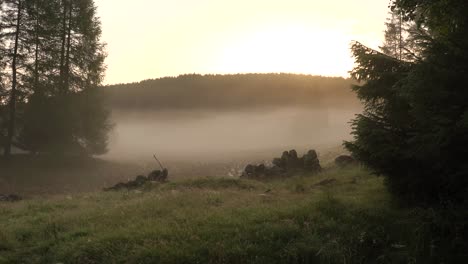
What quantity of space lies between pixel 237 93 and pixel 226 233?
6492cm

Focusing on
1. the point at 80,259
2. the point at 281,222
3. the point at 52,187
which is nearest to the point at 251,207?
the point at 281,222

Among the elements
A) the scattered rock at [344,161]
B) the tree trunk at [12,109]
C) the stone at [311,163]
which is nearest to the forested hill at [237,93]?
the tree trunk at [12,109]

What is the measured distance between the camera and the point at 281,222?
992 centimetres

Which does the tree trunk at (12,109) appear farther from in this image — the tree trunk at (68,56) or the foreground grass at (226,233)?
the foreground grass at (226,233)

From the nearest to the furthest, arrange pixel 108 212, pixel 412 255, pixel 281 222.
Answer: pixel 412 255 < pixel 281 222 < pixel 108 212

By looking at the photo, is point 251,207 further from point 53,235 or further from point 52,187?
point 52,187

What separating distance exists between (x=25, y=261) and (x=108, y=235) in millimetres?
1742

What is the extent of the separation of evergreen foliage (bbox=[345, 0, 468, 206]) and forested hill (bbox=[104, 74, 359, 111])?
59106 millimetres

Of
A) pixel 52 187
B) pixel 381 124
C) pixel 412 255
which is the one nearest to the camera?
pixel 412 255

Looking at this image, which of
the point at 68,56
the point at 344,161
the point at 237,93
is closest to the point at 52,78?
the point at 68,56

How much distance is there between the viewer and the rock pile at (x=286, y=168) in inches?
883

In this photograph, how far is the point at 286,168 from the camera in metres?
23.1

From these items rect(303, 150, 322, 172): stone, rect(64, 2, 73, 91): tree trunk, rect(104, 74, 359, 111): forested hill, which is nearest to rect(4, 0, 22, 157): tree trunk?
rect(64, 2, 73, 91): tree trunk

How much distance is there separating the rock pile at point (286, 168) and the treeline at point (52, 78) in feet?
55.6
